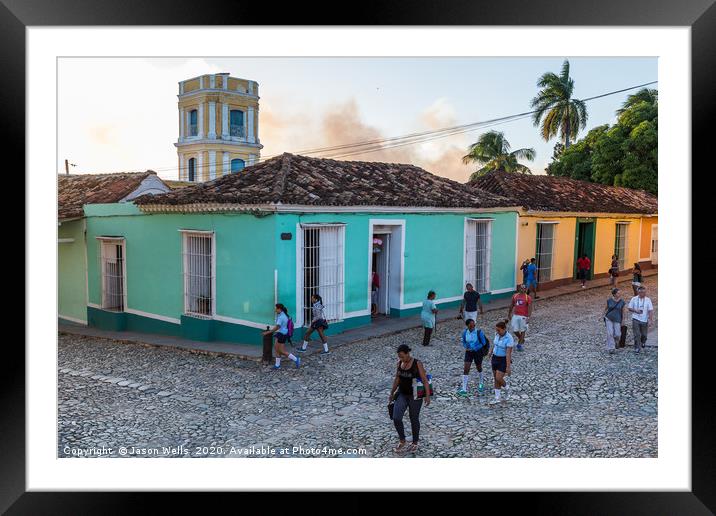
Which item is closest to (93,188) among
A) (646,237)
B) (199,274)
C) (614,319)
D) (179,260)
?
(179,260)

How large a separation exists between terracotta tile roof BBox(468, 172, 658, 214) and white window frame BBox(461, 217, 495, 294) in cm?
116

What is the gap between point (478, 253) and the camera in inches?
520

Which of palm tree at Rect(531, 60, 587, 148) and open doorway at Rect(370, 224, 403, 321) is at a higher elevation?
palm tree at Rect(531, 60, 587, 148)

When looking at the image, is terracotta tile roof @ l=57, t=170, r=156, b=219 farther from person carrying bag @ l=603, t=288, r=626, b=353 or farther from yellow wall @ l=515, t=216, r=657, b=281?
person carrying bag @ l=603, t=288, r=626, b=353

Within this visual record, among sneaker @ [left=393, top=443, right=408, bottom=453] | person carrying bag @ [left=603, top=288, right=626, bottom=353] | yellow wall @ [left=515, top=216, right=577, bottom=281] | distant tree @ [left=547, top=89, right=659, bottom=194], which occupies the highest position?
distant tree @ [left=547, top=89, right=659, bottom=194]

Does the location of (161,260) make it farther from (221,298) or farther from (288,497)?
(288,497)

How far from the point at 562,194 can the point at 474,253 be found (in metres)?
4.82

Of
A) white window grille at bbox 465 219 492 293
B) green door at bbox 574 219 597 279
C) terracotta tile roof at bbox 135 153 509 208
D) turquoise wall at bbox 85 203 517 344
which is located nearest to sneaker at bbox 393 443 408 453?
turquoise wall at bbox 85 203 517 344

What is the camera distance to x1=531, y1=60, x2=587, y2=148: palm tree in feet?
37.3

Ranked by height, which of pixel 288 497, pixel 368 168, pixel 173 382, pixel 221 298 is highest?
pixel 368 168
